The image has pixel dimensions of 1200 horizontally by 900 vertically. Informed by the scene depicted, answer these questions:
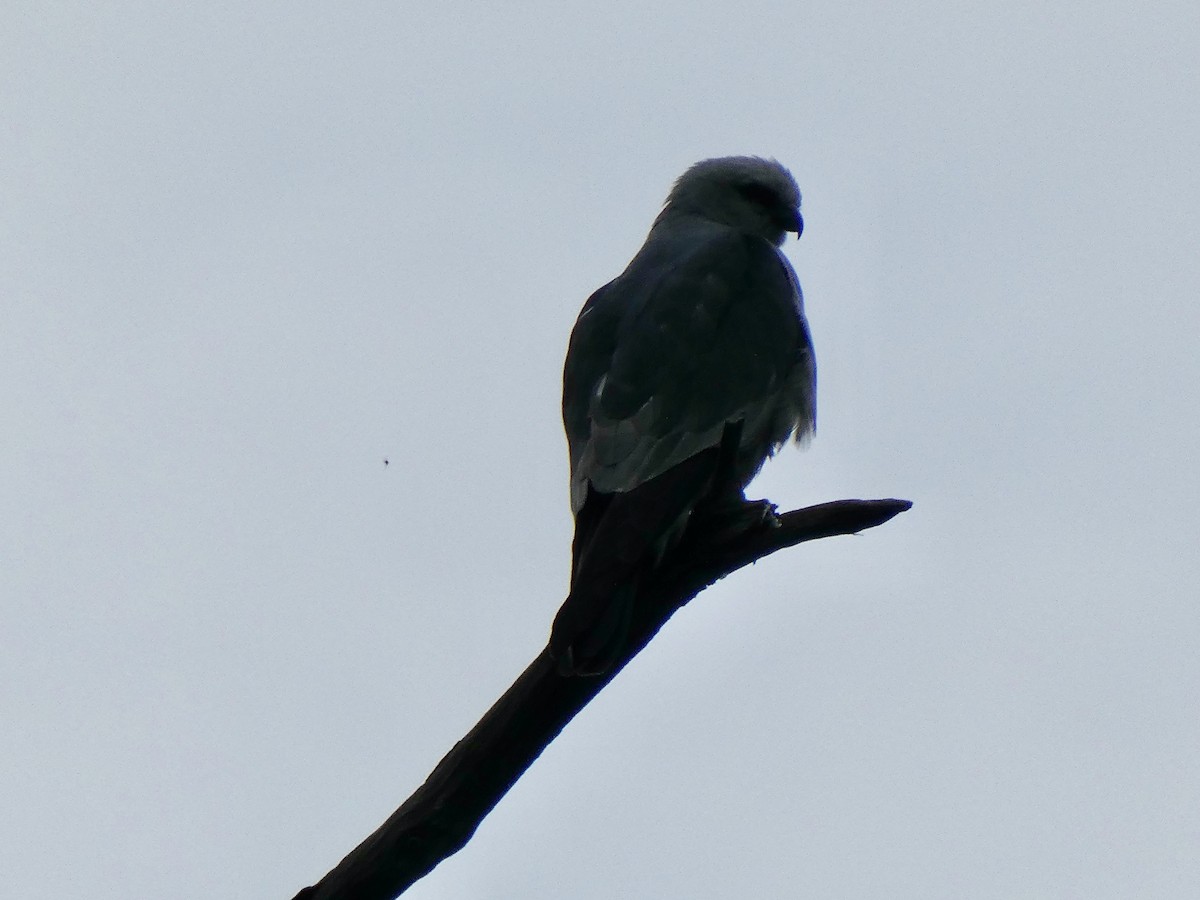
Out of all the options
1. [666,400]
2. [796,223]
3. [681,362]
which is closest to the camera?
[666,400]

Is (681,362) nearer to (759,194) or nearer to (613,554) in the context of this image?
(613,554)

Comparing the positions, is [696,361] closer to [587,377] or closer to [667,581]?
[587,377]

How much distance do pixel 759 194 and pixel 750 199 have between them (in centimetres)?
6

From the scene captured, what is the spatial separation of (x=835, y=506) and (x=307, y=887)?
1876 mm

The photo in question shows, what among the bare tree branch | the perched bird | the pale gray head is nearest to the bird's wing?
the perched bird

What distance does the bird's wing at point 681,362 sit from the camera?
518 cm

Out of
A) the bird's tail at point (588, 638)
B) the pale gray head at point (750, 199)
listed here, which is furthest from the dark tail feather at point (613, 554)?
the pale gray head at point (750, 199)

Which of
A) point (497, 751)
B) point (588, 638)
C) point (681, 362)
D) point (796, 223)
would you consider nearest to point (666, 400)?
point (681, 362)

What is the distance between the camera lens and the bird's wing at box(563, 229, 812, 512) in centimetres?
518

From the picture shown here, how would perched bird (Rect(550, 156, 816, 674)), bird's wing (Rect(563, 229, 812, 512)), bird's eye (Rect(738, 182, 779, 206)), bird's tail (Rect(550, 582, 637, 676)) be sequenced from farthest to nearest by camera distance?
Answer: bird's eye (Rect(738, 182, 779, 206))
bird's wing (Rect(563, 229, 812, 512))
perched bird (Rect(550, 156, 816, 674))
bird's tail (Rect(550, 582, 637, 676))

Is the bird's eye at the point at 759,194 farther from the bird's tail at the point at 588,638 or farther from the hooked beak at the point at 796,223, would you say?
the bird's tail at the point at 588,638

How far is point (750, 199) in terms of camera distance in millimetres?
7406

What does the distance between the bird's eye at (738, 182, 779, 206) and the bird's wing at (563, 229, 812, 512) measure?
2.98 ft

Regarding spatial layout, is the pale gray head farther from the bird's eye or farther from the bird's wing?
the bird's wing
